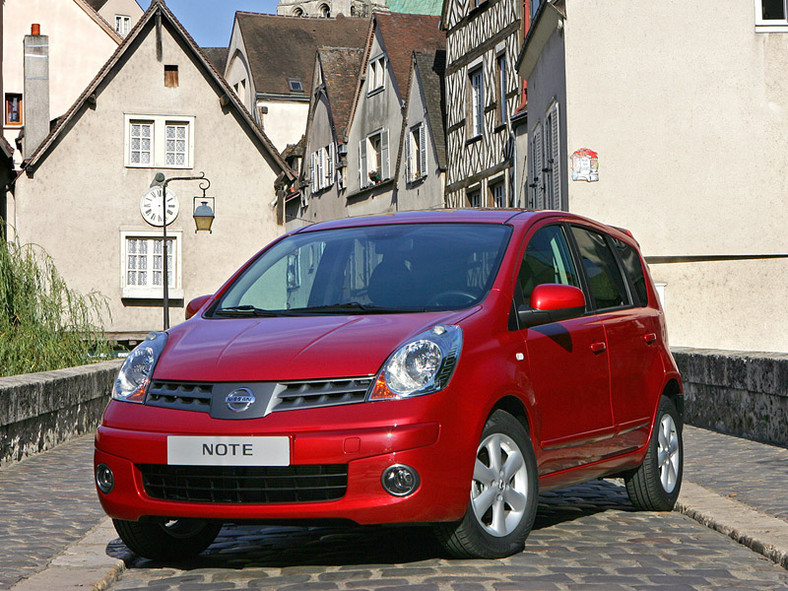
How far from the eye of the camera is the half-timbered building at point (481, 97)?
30.1 metres

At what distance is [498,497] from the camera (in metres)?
5.89

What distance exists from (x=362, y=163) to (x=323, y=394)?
3816 cm

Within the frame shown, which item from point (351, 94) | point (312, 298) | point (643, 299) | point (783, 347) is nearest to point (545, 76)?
point (783, 347)

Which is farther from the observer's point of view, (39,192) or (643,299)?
(39,192)

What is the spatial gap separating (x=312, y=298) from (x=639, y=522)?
7.55 feet

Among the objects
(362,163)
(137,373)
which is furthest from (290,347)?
(362,163)

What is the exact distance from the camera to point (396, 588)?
5.34 meters

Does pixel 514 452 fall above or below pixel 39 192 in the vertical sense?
below

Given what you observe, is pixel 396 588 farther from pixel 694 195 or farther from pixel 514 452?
pixel 694 195

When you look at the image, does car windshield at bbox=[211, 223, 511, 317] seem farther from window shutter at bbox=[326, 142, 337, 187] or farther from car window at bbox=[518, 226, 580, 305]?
window shutter at bbox=[326, 142, 337, 187]

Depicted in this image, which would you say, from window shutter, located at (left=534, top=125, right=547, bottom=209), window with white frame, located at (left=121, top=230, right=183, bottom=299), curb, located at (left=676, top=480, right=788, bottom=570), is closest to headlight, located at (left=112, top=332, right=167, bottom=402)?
curb, located at (left=676, top=480, right=788, bottom=570)

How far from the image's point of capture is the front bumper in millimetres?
5383

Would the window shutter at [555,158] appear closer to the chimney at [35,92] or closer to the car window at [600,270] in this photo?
the car window at [600,270]

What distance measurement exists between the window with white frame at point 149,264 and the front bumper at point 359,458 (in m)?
29.3
